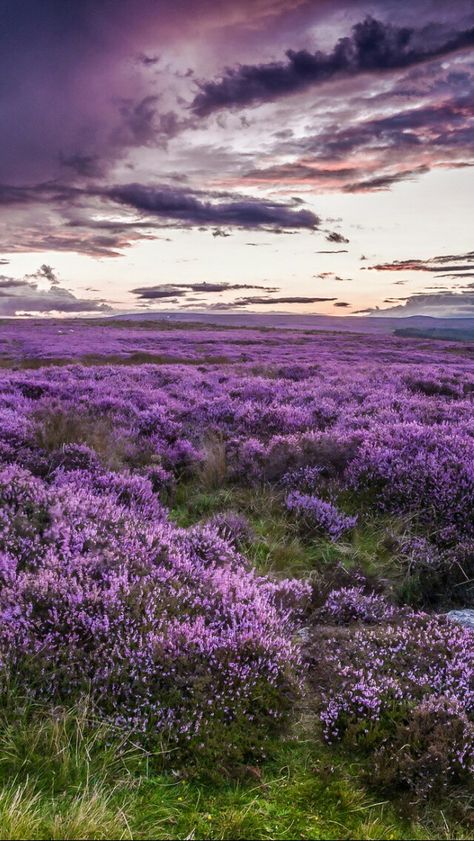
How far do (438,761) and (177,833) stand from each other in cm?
137

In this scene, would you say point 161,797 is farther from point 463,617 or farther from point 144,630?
point 463,617

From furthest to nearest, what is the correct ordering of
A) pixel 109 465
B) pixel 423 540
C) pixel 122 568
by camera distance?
pixel 109 465, pixel 423 540, pixel 122 568

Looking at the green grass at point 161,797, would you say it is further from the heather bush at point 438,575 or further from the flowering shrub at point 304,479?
the flowering shrub at point 304,479

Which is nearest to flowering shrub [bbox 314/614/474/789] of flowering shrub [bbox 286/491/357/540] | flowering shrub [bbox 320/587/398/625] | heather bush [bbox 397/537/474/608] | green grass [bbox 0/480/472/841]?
green grass [bbox 0/480/472/841]

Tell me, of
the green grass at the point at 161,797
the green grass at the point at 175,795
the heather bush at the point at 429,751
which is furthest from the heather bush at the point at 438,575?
the green grass at the point at 161,797

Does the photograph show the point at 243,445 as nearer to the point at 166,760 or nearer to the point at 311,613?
the point at 311,613

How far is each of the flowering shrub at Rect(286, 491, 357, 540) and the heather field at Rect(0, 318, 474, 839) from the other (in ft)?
0.10

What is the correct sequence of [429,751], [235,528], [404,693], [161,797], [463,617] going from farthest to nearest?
[235,528], [463,617], [404,693], [429,751], [161,797]

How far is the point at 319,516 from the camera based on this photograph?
621 centimetres

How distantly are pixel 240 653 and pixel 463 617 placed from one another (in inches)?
82.5

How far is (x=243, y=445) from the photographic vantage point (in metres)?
8.40

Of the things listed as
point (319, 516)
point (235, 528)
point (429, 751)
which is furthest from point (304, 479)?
point (429, 751)

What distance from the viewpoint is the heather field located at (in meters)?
2.47

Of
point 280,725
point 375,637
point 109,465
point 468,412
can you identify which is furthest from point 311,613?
point 468,412
